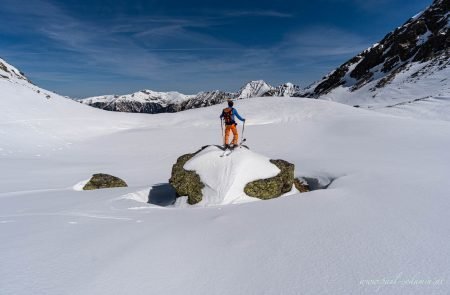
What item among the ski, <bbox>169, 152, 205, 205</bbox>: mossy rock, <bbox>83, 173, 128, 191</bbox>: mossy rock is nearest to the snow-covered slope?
the ski

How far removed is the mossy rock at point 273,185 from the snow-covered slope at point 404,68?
153 ft

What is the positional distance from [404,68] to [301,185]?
79745 millimetres

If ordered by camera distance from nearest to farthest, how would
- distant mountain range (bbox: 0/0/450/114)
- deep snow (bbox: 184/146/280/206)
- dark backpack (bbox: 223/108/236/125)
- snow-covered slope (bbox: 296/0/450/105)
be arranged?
1. deep snow (bbox: 184/146/280/206)
2. dark backpack (bbox: 223/108/236/125)
3. distant mountain range (bbox: 0/0/450/114)
4. snow-covered slope (bbox: 296/0/450/105)

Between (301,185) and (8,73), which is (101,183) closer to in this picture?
(301,185)

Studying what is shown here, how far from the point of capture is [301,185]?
41.6ft

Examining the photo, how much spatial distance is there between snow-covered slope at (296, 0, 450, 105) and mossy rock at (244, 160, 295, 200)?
46.8 metres

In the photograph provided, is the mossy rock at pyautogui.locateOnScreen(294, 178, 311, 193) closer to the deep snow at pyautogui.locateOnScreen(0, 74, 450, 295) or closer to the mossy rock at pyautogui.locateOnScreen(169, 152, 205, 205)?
the deep snow at pyautogui.locateOnScreen(0, 74, 450, 295)

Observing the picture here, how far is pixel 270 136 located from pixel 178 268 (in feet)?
71.8

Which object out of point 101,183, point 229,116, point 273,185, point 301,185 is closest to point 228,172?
point 273,185

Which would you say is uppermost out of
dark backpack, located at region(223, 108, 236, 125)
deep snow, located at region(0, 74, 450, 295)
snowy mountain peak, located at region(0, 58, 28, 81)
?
snowy mountain peak, located at region(0, 58, 28, 81)

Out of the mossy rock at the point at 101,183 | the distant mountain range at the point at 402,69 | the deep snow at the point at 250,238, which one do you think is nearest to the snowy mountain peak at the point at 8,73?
the distant mountain range at the point at 402,69

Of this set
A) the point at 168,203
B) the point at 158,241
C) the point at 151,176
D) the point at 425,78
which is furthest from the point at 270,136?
the point at 425,78

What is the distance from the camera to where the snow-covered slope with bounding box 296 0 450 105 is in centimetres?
5766

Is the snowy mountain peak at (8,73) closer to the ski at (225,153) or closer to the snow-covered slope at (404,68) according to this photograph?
the ski at (225,153)
